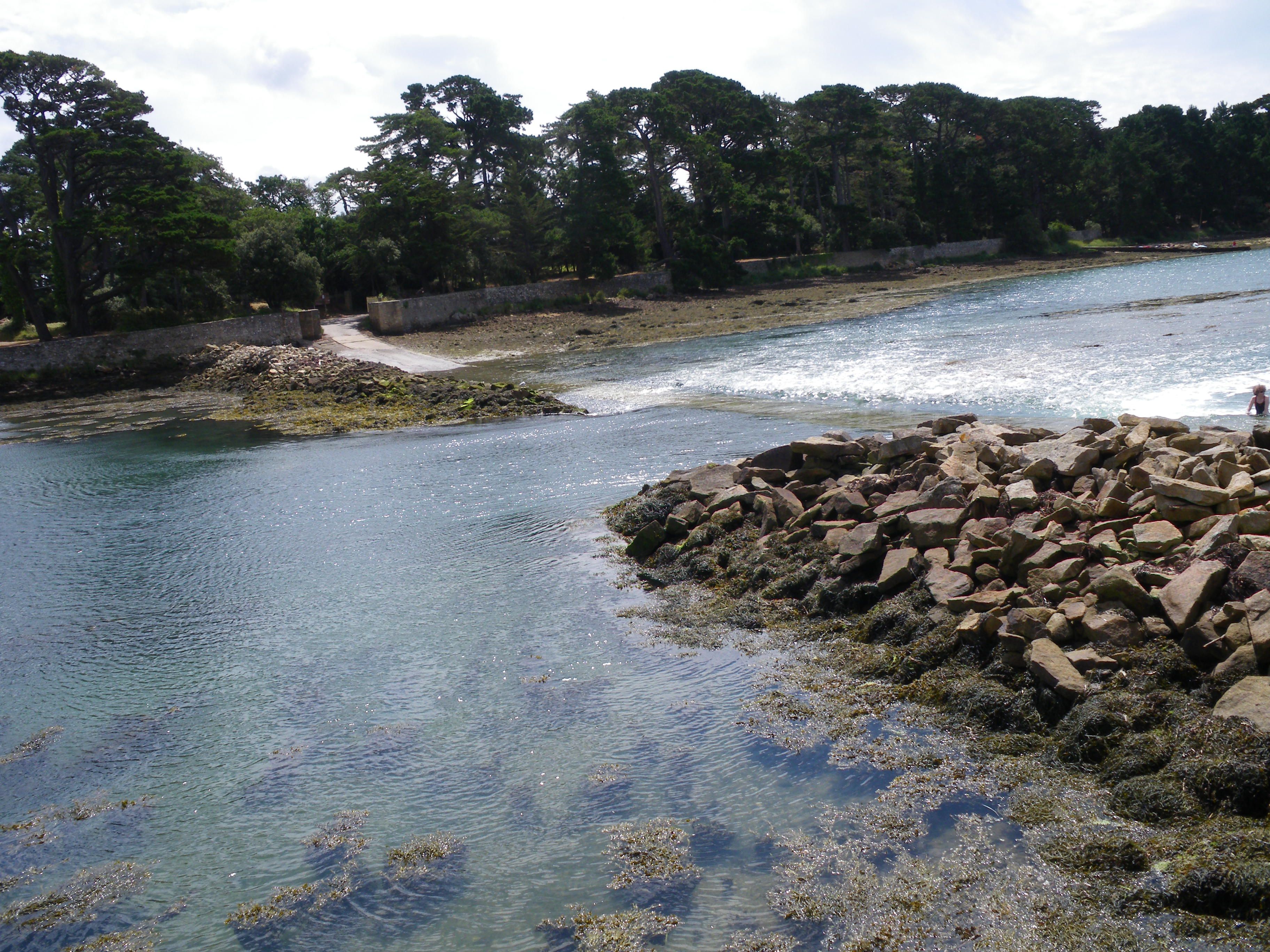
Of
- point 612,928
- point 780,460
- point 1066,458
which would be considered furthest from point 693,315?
point 612,928

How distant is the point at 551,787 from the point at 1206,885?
389 centimetres

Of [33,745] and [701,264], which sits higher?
[701,264]

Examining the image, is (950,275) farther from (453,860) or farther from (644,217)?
(453,860)

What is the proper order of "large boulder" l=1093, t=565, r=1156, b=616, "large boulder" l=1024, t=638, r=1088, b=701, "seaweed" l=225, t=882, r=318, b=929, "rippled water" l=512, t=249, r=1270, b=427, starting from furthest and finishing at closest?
"rippled water" l=512, t=249, r=1270, b=427 < "large boulder" l=1093, t=565, r=1156, b=616 < "large boulder" l=1024, t=638, r=1088, b=701 < "seaweed" l=225, t=882, r=318, b=929

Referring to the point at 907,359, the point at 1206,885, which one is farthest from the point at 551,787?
the point at 907,359

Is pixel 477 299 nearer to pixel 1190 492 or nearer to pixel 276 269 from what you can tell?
pixel 276 269

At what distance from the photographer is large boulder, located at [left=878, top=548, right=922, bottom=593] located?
8.59 metres

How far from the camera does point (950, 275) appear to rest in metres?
64.2

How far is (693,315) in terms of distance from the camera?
4969cm

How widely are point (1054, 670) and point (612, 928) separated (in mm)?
3536

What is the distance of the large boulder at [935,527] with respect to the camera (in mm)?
8867

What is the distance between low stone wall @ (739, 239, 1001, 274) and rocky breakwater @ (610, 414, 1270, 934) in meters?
54.5

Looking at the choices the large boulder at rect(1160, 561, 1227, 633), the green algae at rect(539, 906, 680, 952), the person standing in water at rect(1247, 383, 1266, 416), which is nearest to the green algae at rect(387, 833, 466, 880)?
the green algae at rect(539, 906, 680, 952)

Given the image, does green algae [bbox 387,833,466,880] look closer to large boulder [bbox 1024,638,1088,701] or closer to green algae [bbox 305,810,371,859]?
green algae [bbox 305,810,371,859]
